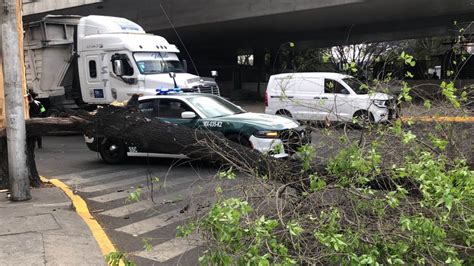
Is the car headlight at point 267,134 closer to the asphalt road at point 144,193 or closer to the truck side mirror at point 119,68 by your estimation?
the asphalt road at point 144,193

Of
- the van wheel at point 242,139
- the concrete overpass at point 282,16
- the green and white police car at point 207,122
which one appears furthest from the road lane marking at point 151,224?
the concrete overpass at point 282,16

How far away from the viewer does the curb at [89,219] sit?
5.13 metres

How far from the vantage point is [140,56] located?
1474 centimetres

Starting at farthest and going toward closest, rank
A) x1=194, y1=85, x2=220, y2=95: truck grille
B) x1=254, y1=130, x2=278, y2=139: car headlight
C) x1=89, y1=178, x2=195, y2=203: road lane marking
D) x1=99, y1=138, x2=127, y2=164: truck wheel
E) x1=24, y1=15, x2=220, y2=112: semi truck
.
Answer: x1=194, y1=85, x2=220, y2=95: truck grille
x1=24, y1=15, x2=220, y2=112: semi truck
x1=99, y1=138, x2=127, y2=164: truck wheel
x1=254, y1=130, x2=278, y2=139: car headlight
x1=89, y1=178, x2=195, y2=203: road lane marking

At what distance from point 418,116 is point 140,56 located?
11.2 m

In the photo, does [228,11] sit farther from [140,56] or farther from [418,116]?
[418,116]

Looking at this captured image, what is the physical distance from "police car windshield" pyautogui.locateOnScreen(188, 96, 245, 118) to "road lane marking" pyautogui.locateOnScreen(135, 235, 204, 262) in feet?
15.0

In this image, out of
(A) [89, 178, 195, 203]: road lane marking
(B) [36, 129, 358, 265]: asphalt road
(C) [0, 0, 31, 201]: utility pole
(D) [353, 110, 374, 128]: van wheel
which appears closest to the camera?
(D) [353, 110, 374, 128]: van wheel

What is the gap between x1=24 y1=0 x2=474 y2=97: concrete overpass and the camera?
2369 centimetres

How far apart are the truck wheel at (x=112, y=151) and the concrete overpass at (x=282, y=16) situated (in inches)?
588

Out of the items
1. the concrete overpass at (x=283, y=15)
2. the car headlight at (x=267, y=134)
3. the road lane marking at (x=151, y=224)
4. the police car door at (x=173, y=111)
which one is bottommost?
Answer: the road lane marking at (x=151, y=224)

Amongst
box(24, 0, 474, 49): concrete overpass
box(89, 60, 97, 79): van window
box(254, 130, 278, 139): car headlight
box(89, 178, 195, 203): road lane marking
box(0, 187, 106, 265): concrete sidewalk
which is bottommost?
box(89, 178, 195, 203): road lane marking

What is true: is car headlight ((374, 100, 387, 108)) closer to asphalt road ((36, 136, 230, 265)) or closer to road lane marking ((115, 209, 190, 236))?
asphalt road ((36, 136, 230, 265))

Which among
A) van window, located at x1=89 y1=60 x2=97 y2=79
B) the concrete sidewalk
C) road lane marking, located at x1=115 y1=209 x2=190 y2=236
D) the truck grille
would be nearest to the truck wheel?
the concrete sidewalk
